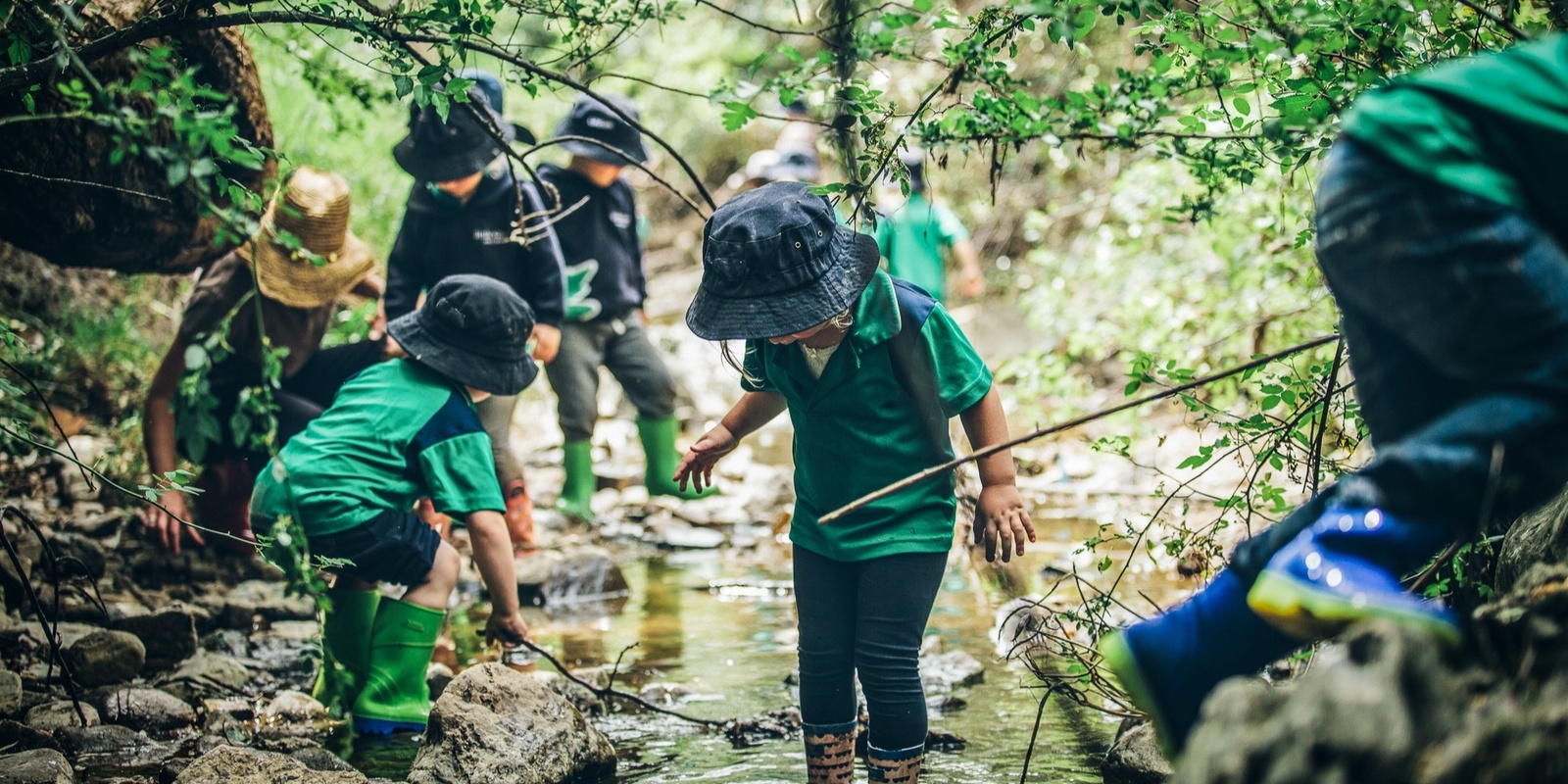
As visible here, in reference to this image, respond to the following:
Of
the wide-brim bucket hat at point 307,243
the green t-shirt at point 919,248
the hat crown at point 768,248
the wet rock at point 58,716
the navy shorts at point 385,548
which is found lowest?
the wet rock at point 58,716

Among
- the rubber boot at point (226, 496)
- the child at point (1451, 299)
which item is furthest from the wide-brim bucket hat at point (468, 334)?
the child at point (1451, 299)

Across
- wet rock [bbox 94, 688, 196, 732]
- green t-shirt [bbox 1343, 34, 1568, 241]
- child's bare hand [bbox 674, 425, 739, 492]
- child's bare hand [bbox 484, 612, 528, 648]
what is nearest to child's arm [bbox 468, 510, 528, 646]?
child's bare hand [bbox 484, 612, 528, 648]

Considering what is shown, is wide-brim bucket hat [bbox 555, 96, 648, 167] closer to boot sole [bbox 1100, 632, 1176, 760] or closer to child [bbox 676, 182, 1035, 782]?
child [bbox 676, 182, 1035, 782]

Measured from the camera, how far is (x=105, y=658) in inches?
138

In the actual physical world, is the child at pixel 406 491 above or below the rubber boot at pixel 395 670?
above

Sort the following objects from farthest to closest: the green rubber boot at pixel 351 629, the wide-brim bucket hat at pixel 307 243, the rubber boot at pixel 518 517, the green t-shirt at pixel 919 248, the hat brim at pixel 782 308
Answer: the green t-shirt at pixel 919 248, the rubber boot at pixel 518 517, the wide-brim bucket hat at pixel 307 243, the green rubber boot at pixel 351 629, the hat brim at pixel 782 308

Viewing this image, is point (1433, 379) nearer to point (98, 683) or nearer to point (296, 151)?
point (98, 683)

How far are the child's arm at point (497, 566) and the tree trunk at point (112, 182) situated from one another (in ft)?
3.99

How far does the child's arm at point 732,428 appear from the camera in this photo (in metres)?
2.89

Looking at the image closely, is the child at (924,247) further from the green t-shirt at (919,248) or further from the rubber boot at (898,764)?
the rubber boot at (898,764)

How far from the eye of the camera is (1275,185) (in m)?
5.19

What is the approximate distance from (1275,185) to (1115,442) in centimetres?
269

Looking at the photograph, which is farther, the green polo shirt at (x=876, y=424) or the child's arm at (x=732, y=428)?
the child's arm at (x=732, y=428)

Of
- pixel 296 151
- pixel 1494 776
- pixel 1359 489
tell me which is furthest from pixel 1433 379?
pixel 296 151
